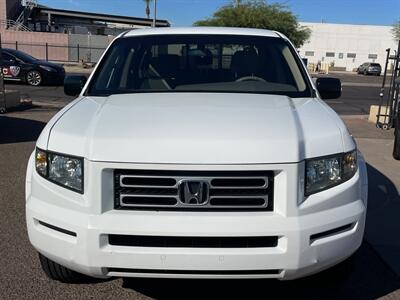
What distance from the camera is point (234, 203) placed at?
275 cm

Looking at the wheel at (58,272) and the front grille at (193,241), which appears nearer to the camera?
the front grille at (193,241)

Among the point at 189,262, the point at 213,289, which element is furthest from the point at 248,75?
the point at 189,262

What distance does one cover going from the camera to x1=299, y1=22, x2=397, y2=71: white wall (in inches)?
3305

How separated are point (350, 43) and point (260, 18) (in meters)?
39.5

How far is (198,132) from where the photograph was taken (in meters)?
2.80

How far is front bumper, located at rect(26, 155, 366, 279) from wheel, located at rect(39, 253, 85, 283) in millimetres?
511

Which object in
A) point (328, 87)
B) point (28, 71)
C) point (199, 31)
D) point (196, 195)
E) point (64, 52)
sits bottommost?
point (28, 71)

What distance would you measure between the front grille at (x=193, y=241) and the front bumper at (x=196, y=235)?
3cm

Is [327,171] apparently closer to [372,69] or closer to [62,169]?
[62,169]

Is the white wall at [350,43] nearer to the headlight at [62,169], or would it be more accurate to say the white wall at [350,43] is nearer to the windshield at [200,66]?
the windshield at [200,66]

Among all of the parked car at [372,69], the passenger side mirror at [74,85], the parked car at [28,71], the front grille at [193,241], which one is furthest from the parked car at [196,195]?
the parked car at [372,69]

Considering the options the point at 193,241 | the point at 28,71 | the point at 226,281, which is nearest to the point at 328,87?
the point at 226,281

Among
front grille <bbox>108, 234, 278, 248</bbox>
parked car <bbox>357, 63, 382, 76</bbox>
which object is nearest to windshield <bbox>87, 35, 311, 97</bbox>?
front grille <bbox>108, 234, 278, 248</bbox>

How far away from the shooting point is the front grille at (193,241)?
2703 mm
